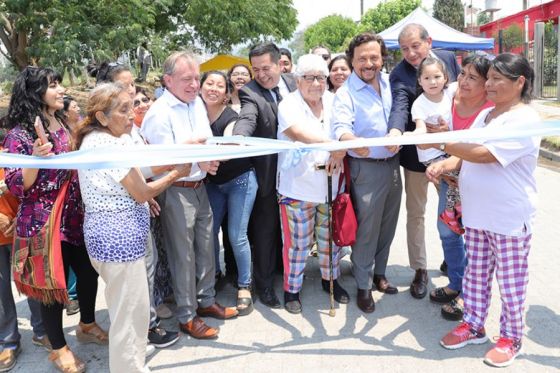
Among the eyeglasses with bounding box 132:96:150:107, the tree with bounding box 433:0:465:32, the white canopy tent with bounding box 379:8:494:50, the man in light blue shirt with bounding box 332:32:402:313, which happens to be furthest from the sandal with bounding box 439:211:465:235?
the tree with bounding box 433:0:465:32

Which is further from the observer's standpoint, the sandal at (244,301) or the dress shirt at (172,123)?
the sandal at (244,301)

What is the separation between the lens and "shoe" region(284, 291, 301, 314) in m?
3.73

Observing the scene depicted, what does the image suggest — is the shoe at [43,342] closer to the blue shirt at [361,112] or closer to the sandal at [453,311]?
the blue shirt at [361,112]

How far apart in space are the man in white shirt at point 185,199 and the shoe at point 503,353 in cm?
182

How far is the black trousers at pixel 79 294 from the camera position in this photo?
9.72ft

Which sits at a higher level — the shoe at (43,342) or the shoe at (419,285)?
the shoe at (43,342)

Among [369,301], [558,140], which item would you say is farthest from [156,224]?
[558,140]

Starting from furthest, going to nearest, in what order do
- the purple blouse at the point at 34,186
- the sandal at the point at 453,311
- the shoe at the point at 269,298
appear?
the shoe at the point at 269,298 → the sandal at the point at 453,311 → the purple blouse at the point at 34,186

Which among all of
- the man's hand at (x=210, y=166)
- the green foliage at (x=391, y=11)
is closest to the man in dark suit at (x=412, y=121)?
the man's hand at (x=210, y=166)

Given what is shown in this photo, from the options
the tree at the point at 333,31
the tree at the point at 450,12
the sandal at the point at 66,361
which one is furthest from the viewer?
the tree at the point at 333,31

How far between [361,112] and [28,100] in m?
2.16

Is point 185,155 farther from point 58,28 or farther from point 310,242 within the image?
point 58,28

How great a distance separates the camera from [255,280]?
4.03m

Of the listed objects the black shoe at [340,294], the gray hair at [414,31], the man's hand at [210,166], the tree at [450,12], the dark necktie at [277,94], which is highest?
the tree at [450,12]
